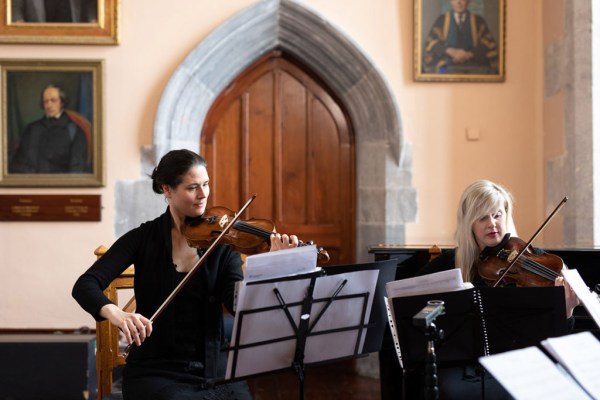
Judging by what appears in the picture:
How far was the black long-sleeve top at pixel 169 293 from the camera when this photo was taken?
290cm

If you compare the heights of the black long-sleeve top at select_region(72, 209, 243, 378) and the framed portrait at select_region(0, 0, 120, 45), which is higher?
the framed portrait at select_region(0, 0, 120, 45)

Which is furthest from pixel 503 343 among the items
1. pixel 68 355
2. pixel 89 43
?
pixel 89 43

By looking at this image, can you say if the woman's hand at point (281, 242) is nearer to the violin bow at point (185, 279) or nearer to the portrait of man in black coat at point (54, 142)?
the violin bow at point (185, 279)

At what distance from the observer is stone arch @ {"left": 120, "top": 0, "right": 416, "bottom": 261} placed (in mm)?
5602

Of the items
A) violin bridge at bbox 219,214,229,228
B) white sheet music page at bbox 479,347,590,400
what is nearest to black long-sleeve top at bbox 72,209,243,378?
violin bridge at bbox 219,214,229,228

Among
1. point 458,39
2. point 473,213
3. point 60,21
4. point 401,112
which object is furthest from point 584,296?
point 60,21

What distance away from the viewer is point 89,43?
18.2 ft

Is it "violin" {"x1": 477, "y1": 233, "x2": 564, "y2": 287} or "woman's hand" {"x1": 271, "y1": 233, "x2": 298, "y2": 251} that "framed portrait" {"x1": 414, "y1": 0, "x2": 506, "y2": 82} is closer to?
"violin" {"x1": 477, "y1": 233, "x2": 564, "y2": 287}

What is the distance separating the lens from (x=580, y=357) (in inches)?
76.2

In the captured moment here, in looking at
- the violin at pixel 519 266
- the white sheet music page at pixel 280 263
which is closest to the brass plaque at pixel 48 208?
the violin at pixel 519 266

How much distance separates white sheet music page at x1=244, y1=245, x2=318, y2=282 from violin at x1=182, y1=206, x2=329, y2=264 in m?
0.42

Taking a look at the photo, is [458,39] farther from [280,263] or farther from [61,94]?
[280,263]

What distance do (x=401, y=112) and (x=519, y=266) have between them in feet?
8.61

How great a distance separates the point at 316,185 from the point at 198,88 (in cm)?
117
